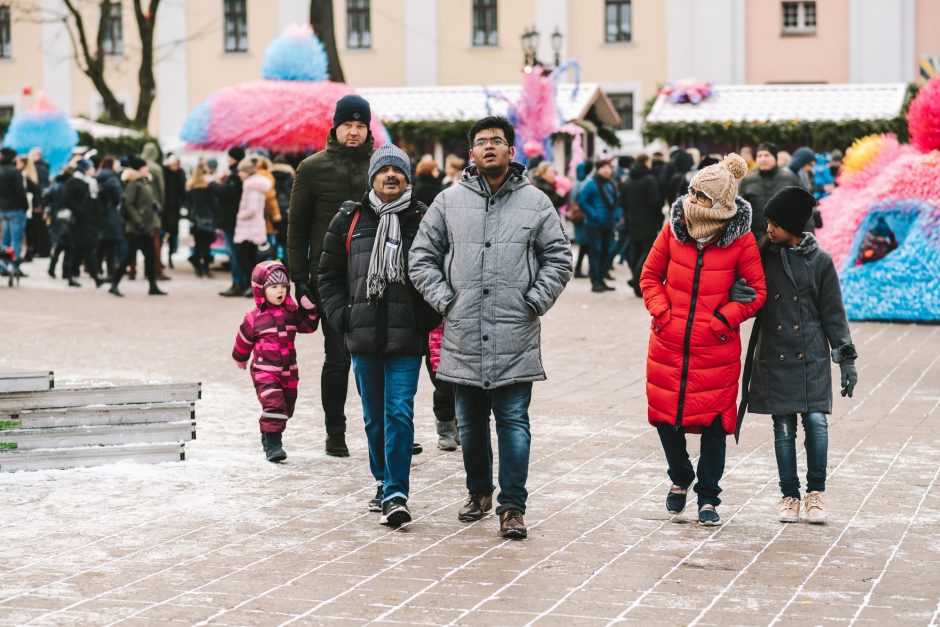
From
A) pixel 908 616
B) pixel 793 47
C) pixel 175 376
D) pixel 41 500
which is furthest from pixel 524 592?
pixel 793 47

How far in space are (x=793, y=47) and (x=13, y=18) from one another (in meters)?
22.4

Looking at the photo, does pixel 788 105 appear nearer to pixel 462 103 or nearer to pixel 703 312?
pixel 462 103

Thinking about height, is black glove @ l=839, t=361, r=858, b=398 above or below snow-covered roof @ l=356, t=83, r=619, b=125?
below

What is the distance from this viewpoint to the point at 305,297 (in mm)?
8328

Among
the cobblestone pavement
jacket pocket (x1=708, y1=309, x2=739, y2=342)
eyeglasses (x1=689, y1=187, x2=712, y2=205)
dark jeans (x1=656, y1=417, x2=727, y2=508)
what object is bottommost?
the cobblestone pavement

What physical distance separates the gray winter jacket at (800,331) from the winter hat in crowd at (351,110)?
2.30 metres

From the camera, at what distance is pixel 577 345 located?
1417 cm

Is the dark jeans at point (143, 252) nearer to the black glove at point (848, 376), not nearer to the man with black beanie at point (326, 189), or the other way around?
the man with black beanie at point (326, 189)

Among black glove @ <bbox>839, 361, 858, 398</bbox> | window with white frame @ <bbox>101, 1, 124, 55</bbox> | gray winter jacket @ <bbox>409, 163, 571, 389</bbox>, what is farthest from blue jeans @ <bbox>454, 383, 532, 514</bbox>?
window with white frame @ <bbox>101, 1, 124, 55</bbox>

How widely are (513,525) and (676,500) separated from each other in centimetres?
79

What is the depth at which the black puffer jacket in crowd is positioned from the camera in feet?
23.6

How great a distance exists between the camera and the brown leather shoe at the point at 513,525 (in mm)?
6770

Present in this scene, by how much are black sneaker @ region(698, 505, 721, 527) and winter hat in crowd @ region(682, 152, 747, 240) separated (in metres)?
1.15

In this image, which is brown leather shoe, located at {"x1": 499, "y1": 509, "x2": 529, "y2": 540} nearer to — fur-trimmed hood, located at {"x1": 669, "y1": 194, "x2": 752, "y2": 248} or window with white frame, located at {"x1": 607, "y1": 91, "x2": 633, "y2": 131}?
fur-trimmed hood, located at {"x1": 669, "y1": 194, "x2": 752, "y2": 248}
